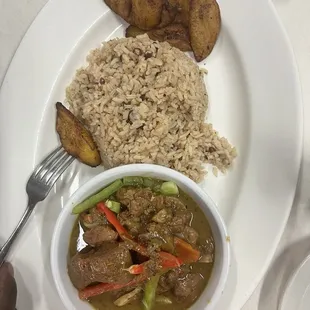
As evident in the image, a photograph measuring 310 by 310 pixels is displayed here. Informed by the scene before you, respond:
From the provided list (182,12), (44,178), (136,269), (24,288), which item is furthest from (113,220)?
(182,12)

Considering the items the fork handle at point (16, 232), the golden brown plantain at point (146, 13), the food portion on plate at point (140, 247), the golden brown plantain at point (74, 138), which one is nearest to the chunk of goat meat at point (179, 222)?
the food portion on plate at point (140, 247)

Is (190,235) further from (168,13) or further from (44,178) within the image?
(168,13)

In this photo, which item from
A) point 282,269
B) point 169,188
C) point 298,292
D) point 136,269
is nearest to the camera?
point 136,269

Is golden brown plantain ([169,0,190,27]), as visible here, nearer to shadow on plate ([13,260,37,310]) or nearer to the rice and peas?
the rice and peas

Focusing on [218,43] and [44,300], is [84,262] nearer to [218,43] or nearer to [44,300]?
[44,300]

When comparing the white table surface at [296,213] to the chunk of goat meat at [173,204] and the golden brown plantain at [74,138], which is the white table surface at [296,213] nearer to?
the chunk of goat meat at [173,204]

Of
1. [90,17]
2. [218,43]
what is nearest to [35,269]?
[90,17]

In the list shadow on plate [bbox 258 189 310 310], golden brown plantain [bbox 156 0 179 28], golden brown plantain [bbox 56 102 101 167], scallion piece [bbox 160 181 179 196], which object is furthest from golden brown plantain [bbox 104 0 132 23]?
shadow on plate [bbox 258 189 310 310]
